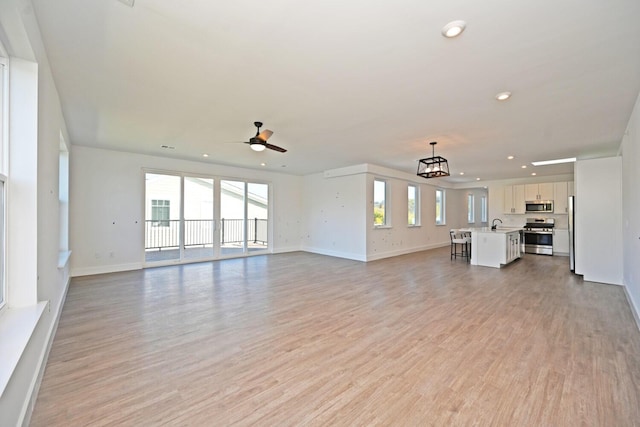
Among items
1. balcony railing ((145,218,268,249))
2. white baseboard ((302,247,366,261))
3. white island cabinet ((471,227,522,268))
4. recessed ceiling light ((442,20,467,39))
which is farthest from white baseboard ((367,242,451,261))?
recessed ceiling light ((442,20,467,39))

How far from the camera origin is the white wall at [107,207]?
5.59 metres

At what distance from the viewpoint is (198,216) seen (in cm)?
733

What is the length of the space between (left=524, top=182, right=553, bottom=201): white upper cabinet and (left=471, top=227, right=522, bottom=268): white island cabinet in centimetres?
282

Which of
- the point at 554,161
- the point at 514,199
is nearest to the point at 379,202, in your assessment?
the point at 554,161

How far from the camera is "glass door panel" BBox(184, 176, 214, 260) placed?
23.5 feet

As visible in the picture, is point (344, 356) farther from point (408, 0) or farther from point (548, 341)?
point (408, 0)

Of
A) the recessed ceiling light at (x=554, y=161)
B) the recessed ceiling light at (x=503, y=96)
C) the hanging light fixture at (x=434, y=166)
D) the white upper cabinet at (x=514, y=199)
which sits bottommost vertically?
the white upper cabinet at (x=514, y=199)

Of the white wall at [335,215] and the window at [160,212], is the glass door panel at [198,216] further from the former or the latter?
the white wall at [335,215]

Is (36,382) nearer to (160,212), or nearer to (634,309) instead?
(160,212)

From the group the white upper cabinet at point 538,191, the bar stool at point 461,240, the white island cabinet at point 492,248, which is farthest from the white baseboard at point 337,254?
the white upper cabinet at point 538,191

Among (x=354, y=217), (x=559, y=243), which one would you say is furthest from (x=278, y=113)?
(x=559, y=243)

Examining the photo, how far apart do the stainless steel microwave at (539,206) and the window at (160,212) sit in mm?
10705

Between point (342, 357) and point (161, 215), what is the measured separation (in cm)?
603

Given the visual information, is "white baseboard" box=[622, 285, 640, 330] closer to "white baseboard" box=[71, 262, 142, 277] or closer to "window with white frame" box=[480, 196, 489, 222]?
"white baseboard" box=[71, 262, 142, 277]
